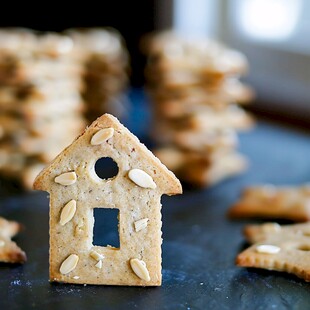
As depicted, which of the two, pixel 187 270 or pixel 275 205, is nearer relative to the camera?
pixel 187 270

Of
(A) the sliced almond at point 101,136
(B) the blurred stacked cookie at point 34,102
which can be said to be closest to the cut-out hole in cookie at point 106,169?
(B) the blurred stacked cookie at point 34,102

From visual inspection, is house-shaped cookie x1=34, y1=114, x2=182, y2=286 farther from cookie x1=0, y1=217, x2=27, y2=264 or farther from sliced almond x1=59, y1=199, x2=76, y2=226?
cookie x1=0, y1=217, x2=27, y2=264

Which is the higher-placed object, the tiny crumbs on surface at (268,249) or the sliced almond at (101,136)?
the sliced almond at (101,136)

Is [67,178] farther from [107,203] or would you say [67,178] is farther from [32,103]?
[32,103]

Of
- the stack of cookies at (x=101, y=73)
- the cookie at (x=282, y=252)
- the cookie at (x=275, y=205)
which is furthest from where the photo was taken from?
the stack of cookies at (x=101, y=73)

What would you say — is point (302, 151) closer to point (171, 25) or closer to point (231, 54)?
point (231, 54)

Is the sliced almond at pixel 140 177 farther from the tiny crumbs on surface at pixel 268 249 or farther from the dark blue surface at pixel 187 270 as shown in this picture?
the tiny crumbs on surface at pixel 268 249

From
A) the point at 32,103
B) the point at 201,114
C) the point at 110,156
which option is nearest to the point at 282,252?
the point at 110,156
